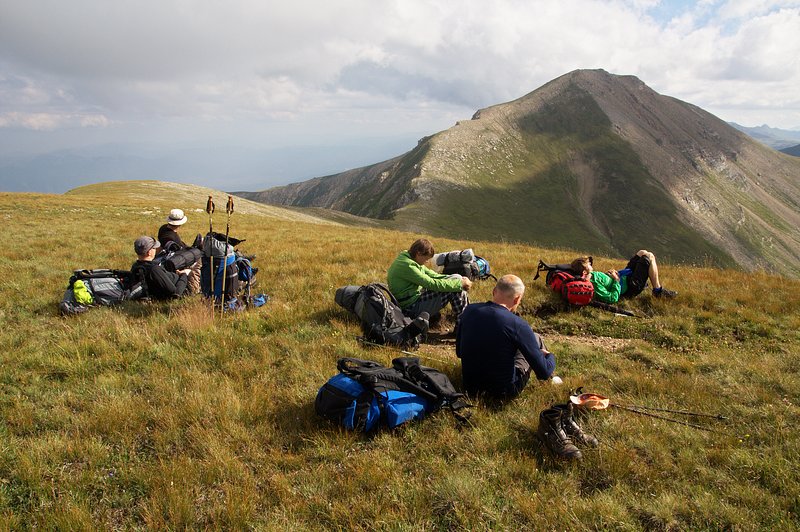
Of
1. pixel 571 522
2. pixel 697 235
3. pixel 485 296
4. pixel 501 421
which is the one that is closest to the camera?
pixel 571 522

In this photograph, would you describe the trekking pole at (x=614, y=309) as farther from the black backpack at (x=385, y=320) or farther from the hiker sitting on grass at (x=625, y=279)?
the black backpack at (x=385, y=320)

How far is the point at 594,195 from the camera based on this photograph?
551 feet

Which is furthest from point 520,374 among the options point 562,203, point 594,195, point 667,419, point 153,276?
point 594,195

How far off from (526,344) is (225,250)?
6982 millimetres

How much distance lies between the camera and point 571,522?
3625mm

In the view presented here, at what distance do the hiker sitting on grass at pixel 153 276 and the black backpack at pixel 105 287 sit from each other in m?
0.34

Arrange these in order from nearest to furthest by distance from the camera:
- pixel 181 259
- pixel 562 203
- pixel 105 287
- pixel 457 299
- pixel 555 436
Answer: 1. pixel 555 436
2. pixel 457 299
3. pixel 181 259
4. pixel 105 287
5. pixel 562 203

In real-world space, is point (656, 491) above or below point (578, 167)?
below

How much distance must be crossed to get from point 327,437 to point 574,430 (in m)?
2.97

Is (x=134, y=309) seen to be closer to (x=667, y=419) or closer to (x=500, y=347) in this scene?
(x=500, y=347)

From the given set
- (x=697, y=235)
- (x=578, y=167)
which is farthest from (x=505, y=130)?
(x=697, y=235)

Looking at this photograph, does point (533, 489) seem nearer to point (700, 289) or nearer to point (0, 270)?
point (700, 289)

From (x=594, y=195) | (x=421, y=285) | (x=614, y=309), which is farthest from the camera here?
A: (x=594, y=195)

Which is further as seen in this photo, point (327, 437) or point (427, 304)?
point (427, 304)
